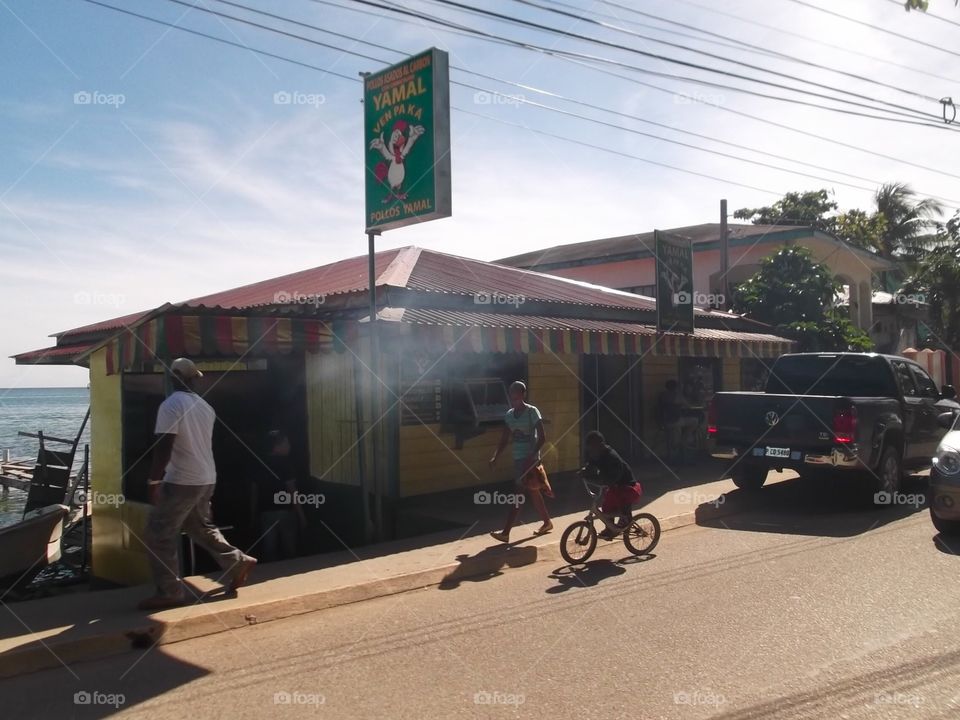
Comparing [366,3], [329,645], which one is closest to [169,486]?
[329,645]

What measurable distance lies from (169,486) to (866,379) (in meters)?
9.38

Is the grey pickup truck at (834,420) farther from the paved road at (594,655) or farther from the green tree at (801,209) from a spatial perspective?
the green tree at (801,209)

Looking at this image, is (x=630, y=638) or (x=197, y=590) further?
(x=197, y=590)

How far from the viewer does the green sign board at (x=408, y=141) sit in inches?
323

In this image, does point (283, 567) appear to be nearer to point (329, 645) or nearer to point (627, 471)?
point (329, 645)

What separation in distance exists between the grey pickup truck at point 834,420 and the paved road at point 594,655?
2559mm

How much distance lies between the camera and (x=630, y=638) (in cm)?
536

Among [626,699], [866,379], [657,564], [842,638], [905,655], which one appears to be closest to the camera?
[626,699]

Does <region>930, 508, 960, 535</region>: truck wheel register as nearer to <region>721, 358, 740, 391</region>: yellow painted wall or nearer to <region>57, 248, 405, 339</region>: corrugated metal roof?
<region>57, 248, 405, 339</region>: corrugated metal roof

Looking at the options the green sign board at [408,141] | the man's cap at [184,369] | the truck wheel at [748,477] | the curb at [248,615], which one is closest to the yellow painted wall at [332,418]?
the green sign board at [408,141]

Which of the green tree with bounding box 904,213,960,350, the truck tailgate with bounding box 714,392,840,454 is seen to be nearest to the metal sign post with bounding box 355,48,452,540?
the truck tailgate with bounding box 714,392,840,454

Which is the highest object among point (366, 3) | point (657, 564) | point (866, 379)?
point (366, 3)

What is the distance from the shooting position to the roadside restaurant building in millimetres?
8594

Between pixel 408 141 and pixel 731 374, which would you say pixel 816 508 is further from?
pixel 731 374
